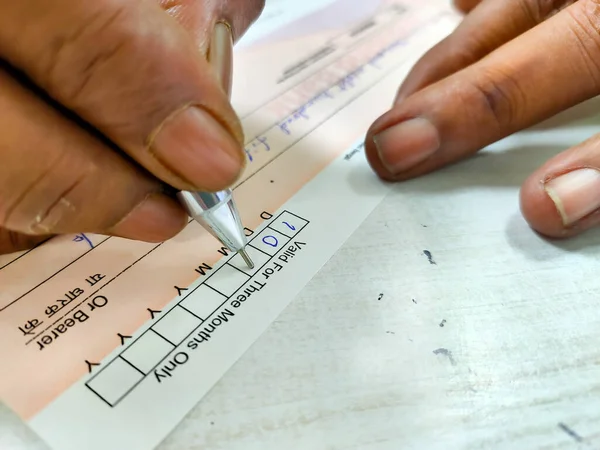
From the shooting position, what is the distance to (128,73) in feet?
0.82

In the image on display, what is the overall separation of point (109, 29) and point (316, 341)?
0.70 feet

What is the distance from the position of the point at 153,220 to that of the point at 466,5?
0.60 m

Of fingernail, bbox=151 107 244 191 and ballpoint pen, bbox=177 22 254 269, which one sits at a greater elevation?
fingernail, bbox=151 107 244 191

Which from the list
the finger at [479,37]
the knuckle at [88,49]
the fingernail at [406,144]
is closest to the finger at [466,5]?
the finger at [479,37]

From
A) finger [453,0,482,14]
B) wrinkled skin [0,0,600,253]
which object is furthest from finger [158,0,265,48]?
finger [453,0,482,14]

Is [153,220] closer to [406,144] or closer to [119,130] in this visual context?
[119,130]

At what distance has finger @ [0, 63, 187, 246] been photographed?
0.26m

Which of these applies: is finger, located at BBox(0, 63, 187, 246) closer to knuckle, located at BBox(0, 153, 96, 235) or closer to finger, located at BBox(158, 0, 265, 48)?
knuckle, located at BBox(0, 153, 96, 235)

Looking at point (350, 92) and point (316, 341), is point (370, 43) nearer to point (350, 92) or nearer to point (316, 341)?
point (350, 92)

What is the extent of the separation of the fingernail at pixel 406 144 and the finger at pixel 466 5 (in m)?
0.36

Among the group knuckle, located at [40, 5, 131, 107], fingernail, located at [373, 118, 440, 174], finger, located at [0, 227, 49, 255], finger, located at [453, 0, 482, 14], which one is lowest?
finger, located at [453, 0, 482, 14]

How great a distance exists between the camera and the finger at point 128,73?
0.24m

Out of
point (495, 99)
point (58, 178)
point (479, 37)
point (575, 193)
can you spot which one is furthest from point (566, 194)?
point (58, 178)

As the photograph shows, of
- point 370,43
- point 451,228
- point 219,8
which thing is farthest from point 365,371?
point 370,43
